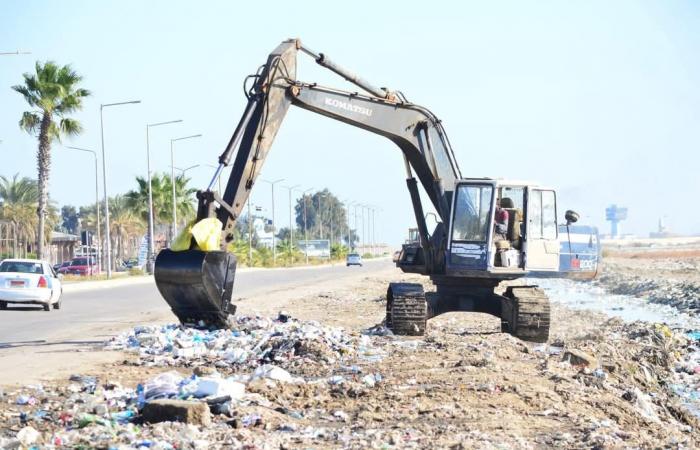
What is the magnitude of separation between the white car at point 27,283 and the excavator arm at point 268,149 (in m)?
11.9

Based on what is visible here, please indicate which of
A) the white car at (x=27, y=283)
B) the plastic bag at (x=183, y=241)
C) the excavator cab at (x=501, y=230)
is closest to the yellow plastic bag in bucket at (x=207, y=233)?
the plastic bag at (x=183, y=241)

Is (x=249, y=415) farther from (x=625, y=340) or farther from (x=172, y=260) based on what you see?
(x=625, y=340)

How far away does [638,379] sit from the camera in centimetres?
1623

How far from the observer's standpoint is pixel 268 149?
60.8 ft

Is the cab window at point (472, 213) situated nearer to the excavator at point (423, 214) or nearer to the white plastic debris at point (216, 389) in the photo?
the excavator at point (423, 214)

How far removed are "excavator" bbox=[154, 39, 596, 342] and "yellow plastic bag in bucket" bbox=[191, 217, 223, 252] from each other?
154 mm

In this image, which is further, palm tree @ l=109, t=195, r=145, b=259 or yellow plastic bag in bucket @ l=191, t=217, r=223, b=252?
palm tree @ l=109, t=195, r=145, b=259

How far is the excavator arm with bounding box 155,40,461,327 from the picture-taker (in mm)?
17078

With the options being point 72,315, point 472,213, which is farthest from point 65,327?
point 472,213

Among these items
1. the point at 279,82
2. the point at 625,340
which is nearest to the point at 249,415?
the point at 279,82

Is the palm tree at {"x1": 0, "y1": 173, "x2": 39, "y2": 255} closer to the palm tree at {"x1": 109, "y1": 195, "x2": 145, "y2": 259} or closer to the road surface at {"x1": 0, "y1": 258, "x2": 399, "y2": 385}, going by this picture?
the palm tree at {"x1": 109, "y1": 195, "x2": 145, "y2": 259}

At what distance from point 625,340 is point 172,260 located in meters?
9.64

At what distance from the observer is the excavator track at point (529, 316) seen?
66.6ft

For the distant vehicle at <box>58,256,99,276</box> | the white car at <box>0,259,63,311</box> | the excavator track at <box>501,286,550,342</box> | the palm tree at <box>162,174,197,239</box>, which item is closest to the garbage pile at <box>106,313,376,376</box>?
the excavator track at <box>501,286,550,342</box>
